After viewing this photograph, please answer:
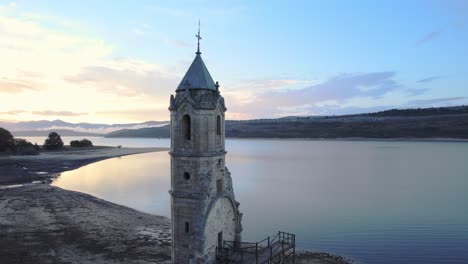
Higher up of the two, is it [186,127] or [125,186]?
[186,127]

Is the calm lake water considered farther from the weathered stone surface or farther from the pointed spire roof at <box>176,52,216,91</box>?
the pointed spire roof at <box>176,52,216,91</box>

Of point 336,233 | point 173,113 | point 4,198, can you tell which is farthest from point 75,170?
point 173,113

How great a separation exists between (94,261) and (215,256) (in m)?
10.5

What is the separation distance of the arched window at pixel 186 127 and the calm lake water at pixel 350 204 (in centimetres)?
1660

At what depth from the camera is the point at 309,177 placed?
64625mm

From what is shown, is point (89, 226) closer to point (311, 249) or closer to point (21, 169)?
point (311, 249)

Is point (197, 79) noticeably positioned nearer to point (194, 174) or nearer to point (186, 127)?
point (186, 127)

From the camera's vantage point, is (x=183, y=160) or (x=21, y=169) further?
(x=21, y=169)

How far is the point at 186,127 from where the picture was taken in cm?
1658

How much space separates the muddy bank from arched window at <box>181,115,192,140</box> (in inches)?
429

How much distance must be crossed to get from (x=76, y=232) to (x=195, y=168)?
18095 mm

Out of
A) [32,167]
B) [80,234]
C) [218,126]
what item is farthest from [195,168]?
[32,167]

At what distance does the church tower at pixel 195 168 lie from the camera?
1571 cm

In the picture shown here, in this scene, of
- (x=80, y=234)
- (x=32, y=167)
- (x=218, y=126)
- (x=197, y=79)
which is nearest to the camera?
(x=197, y=79)
